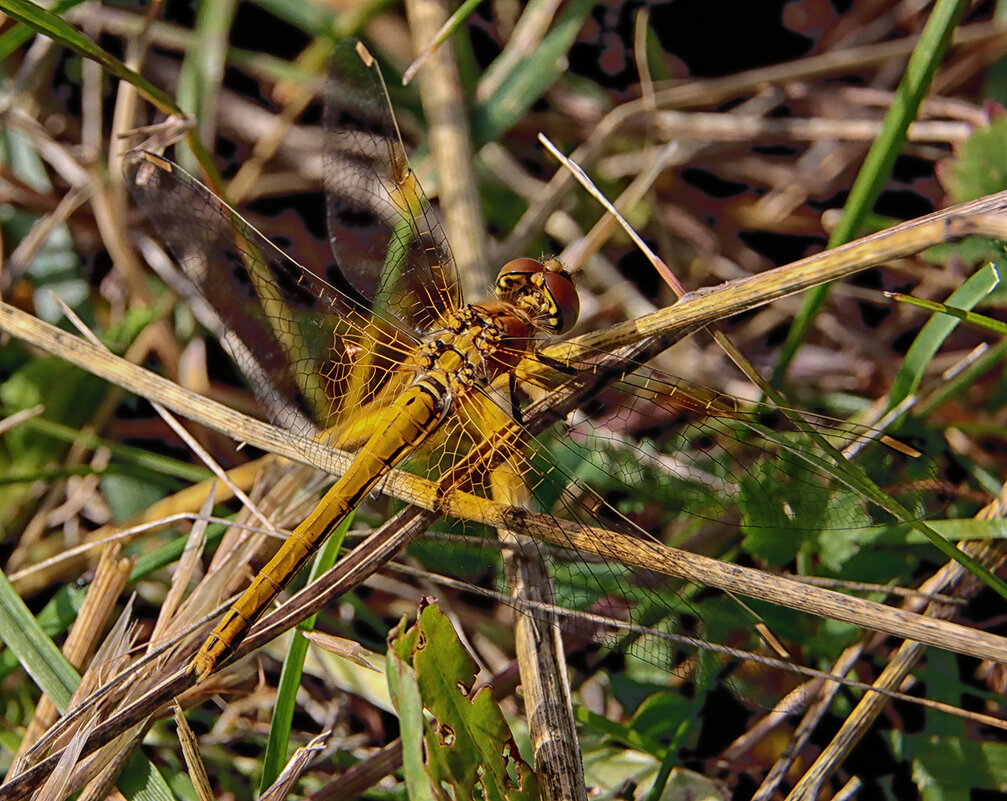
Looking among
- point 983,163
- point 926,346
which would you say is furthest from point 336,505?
point 983,163

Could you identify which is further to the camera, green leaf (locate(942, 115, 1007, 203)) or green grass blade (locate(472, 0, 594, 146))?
green grass blade (locate(472, 0, 594, 146))

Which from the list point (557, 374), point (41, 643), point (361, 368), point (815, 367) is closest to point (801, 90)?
point (815, 367)

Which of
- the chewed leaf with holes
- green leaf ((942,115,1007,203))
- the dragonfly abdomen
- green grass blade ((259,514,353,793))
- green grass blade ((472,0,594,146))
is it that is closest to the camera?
the chewed leaf with holes

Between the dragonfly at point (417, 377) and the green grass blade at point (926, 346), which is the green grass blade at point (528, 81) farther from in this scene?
the green grass blade at point (926, 346)

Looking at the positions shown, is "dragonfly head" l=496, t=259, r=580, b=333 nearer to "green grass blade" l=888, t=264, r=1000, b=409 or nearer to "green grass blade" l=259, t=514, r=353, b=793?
"green grass blade" l=259, t=514, r=353, b=793

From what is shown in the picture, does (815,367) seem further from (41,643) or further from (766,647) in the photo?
(41,643)

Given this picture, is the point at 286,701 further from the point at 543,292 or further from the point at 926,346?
the point at 926,346

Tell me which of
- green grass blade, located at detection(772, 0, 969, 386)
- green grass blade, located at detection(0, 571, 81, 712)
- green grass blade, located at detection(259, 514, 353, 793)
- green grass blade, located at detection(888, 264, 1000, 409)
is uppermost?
green grass blade, located at detection(772, 0, 969, 386)

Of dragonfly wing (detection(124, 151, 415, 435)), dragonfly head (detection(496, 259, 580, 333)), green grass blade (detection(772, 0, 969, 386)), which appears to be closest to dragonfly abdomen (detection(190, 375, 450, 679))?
dragonfly wing (detection(124, 151, 415, 435))

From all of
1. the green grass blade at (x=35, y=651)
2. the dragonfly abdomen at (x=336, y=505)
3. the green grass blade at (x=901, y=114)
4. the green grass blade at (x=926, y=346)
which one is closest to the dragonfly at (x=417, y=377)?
the dragonfly abdomen at (x=336, y=505)
